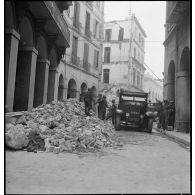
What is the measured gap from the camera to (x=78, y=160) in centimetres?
421

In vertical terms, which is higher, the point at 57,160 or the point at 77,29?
the point at 77,29

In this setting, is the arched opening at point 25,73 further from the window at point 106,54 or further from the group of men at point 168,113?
the group of men at point 168,113

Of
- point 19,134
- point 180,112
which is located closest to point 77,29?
point 19,134

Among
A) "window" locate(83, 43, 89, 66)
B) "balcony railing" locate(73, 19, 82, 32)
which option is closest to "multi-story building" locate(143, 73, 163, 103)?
"window" locate(83, 43, 89, 66)

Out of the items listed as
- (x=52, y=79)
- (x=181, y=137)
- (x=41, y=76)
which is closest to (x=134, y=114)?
(x=181, y=137)

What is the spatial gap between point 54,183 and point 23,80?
1496 mm

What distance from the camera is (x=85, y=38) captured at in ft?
14.2

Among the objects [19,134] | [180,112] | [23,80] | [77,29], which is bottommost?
[19,134]

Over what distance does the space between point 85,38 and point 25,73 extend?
1441mm

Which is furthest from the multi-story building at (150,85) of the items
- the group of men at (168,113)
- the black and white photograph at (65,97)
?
the group of men at (168,113)

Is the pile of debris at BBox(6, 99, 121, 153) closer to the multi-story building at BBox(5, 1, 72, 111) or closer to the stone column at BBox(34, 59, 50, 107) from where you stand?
the multi-story building at BBox(5, 1, 72, 111)

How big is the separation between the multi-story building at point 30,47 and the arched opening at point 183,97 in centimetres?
368
